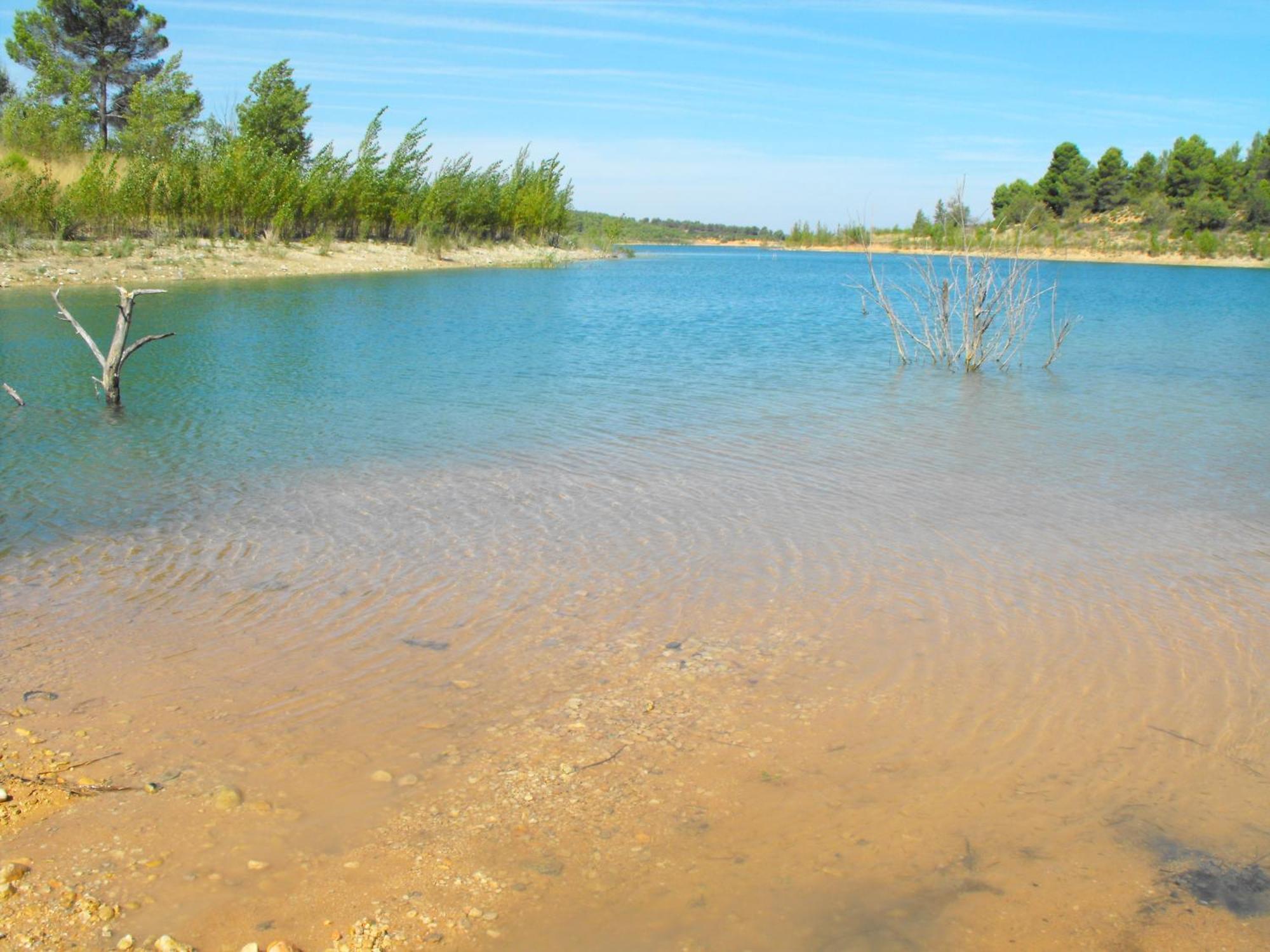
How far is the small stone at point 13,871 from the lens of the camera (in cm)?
293

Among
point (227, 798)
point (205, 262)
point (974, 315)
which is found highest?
point (205, 262)

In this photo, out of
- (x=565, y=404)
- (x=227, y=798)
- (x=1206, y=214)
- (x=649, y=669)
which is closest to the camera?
(x=227, y=798)

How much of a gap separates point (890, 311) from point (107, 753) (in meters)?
13.8

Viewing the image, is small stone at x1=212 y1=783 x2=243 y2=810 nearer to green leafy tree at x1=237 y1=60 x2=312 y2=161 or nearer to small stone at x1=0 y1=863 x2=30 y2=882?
small stone at x1=0 y1=863 x2=30 y2=882

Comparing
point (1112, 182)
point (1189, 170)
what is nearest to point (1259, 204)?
point (1189, 170)

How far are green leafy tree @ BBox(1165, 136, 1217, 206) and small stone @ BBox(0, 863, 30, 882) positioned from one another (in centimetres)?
8393

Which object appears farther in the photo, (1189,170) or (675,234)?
(675,234)

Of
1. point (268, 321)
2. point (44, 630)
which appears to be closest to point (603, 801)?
point (44, 630)

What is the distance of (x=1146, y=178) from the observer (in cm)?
7706

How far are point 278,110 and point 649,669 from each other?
49498 mm

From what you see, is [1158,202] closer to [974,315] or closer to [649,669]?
[974,315]

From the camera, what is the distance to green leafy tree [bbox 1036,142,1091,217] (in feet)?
262

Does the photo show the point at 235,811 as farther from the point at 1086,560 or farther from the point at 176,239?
the point at 176,239

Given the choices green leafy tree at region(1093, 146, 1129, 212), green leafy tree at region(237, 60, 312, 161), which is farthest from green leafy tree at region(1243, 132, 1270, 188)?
green leafy tree at region(237, 60, 312, 161)
